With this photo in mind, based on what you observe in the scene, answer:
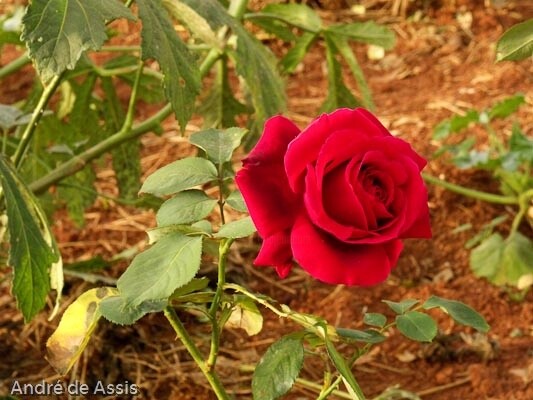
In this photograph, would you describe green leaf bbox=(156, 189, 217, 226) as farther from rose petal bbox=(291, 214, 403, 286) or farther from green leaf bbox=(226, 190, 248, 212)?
rose petal bbox=(291, 214, 403, 286)

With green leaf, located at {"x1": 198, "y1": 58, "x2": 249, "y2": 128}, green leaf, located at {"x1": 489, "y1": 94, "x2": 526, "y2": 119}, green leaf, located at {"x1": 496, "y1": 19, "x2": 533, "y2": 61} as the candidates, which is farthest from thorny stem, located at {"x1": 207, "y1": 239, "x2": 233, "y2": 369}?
green leaf, located at {"x1": 489, "y1": 94, "x2": 526, "y2": 119}

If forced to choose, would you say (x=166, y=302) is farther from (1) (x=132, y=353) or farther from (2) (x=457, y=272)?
(2) (x=457, y=272)

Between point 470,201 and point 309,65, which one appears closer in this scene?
point 470,201

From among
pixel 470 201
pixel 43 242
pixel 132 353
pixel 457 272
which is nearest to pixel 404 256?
pixel 457 272

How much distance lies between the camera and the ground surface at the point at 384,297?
177 cm

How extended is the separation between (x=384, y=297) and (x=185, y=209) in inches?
40.8

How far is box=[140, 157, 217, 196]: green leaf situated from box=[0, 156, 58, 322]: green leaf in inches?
8.8

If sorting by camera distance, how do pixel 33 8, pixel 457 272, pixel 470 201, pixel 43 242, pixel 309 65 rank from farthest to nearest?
pixel 309 65
pixel 470 201
pixel 457 272
pixel 43 242
pixel 33 8

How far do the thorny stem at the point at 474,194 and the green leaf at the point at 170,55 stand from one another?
1.04 metres

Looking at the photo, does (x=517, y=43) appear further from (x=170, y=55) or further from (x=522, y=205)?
(x=522, y=205)

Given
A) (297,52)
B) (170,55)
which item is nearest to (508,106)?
(297,52)

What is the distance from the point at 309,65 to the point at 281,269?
2.39 m

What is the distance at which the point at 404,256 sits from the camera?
2.25 meters

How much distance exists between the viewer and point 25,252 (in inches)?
50.8
